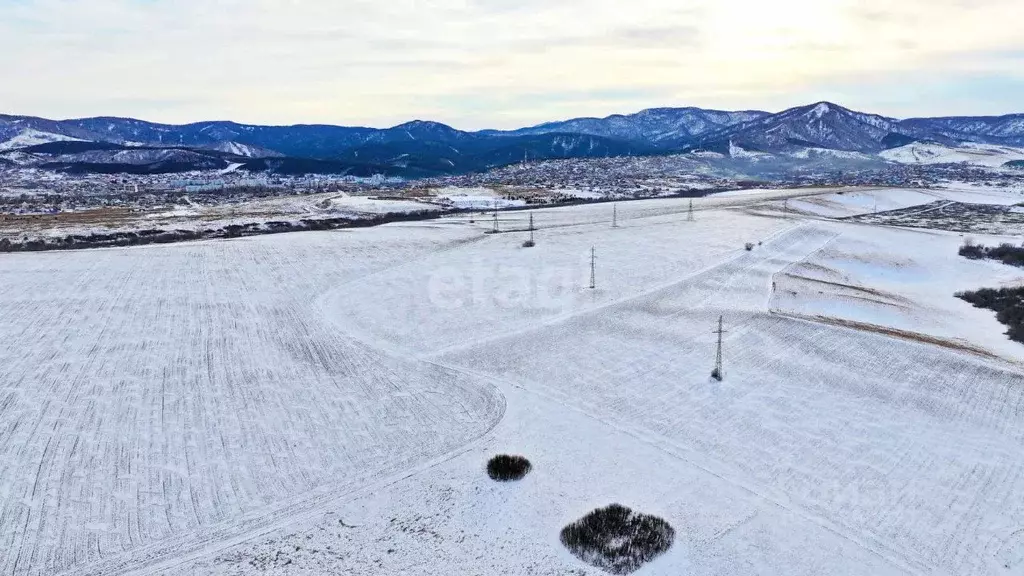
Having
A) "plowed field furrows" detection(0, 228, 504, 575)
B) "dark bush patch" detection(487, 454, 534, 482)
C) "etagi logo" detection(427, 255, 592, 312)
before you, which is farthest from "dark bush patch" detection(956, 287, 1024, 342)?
"plowed field furrows" detection(0, 228, 504, 575)

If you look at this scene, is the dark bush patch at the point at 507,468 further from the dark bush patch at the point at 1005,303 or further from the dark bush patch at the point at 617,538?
the dark bush patch at the point at 1005,303

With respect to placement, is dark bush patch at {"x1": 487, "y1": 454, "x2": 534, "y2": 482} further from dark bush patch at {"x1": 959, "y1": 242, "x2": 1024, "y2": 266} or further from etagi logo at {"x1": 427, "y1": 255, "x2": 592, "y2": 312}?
dark bush patch at {"x1": 959, "y1": 242, "x2": 1024, "y2": 266}

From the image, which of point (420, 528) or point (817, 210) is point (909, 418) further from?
point (817, 210)

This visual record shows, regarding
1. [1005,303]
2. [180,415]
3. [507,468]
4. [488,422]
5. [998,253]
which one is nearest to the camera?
[507,468]

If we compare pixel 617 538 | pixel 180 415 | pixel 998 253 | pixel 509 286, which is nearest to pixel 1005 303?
pixel 998 253

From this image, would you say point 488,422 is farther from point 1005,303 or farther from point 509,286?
point 1005,303

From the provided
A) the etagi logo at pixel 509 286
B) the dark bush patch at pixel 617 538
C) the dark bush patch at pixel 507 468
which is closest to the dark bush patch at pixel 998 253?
the etagi logo at pixel 509 286

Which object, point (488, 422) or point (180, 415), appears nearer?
point (180, 415)
